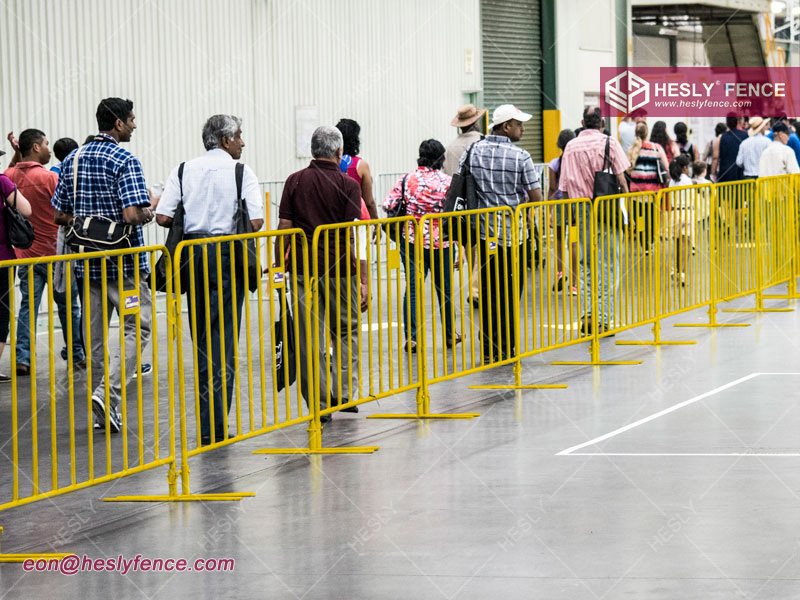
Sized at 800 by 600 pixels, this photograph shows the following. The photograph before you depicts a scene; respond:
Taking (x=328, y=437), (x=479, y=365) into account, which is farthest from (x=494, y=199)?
(x=328, y=437)

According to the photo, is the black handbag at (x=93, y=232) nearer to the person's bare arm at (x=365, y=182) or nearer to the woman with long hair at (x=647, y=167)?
the person's bare arm at (x=365, y=182)

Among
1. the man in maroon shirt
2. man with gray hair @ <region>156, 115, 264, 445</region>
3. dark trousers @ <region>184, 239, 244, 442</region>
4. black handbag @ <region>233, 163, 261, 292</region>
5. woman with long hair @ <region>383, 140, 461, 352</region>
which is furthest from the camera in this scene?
woman with long hair @ <region>383, 140, 461, 352</region>

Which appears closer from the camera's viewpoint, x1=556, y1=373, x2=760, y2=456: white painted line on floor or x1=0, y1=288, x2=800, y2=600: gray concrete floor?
x1=0, y1=288, x2=800, y2=600: gray concrete floor

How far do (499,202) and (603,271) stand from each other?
1304mm

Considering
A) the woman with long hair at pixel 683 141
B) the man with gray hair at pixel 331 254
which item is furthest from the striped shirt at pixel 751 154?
the man with gray hair at pixel 331 254

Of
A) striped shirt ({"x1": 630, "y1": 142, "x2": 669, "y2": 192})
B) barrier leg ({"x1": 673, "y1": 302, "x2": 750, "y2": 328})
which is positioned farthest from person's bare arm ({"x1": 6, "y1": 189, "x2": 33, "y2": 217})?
striped shirt ({"x1": 630, "y1": 142, "x2": 669, "y2": 192})

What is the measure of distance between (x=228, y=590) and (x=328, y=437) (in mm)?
3327

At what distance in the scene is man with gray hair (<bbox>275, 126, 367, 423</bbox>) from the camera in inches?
372

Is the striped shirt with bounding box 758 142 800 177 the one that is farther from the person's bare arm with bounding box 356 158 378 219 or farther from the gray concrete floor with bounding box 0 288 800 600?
the gray concrete floor with bounding box 0 288 800 600

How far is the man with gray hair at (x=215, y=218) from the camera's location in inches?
347

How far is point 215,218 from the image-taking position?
9250mm

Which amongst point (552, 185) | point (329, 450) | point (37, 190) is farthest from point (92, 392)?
point (552, 185)

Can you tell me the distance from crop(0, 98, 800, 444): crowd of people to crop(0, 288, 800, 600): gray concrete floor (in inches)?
27.0

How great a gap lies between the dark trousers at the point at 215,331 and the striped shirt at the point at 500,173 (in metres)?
3.58
